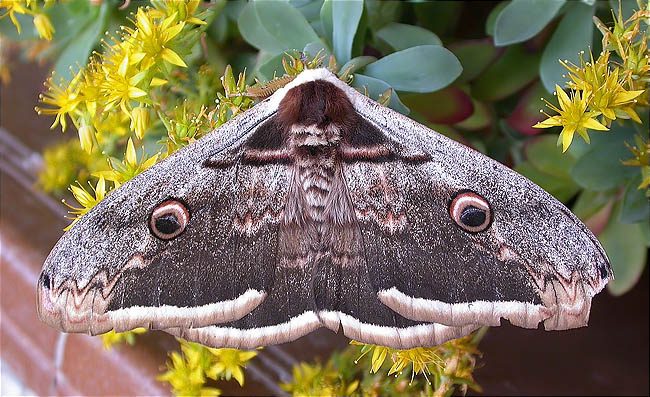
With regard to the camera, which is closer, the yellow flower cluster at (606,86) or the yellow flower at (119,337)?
the yellow flower cluster at (606,86)

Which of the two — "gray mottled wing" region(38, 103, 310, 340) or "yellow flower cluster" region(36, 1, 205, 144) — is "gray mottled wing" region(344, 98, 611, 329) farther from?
"yellow flower cluster" region(36, 1, 205, 144)

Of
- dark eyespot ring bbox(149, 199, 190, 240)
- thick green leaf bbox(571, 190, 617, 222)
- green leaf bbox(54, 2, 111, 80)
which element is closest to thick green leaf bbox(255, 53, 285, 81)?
dark eyespot ring bbox(149, 199, 190, 240)

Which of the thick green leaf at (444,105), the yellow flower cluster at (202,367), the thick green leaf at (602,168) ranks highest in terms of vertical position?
the thick green leaf at (444,105)

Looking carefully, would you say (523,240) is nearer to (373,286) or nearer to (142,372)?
(373,286)

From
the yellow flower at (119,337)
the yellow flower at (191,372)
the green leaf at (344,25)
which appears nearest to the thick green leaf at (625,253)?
the green leaf at (344,25)

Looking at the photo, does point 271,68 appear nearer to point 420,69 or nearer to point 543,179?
point 420,69

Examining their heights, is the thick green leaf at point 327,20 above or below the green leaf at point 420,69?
above

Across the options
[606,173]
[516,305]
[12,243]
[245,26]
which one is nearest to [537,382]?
[606,173]

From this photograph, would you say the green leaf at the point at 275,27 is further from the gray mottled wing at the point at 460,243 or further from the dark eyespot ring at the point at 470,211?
the dark eyespot ring at the point at 470,211
